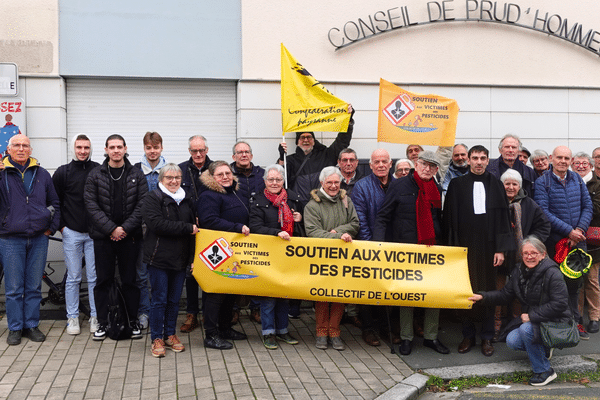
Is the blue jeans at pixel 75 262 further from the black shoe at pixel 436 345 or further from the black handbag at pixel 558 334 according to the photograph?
the black handbag at pixel 558 334

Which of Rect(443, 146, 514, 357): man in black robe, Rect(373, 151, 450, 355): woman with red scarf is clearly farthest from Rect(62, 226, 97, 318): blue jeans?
Rect(443, 146, 514, 357): man in black robe

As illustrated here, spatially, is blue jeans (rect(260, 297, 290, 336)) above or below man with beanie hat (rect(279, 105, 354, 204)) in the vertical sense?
below

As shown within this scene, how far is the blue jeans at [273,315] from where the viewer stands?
5.95 metres

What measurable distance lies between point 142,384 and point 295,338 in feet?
6.18

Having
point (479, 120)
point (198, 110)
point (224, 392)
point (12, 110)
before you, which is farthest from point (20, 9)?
point (479, 120)

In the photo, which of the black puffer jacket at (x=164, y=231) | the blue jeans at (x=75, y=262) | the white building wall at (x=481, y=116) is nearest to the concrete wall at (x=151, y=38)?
the white building wall at (x=481, y=116)

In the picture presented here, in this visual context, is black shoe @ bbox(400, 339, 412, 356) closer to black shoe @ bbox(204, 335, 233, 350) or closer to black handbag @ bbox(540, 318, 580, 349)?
black handbag @ bbox(540, 318, 580, 349)

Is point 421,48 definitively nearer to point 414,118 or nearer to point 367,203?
point 414,118

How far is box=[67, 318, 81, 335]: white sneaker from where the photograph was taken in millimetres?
6289

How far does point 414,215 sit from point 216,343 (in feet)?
7.91

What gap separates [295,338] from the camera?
625 centimetres

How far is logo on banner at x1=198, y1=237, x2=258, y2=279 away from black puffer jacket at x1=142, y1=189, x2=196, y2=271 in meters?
0.26

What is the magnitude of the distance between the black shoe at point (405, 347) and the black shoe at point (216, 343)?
1753 mm

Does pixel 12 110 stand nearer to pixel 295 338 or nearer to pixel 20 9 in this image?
pixel 20 9
